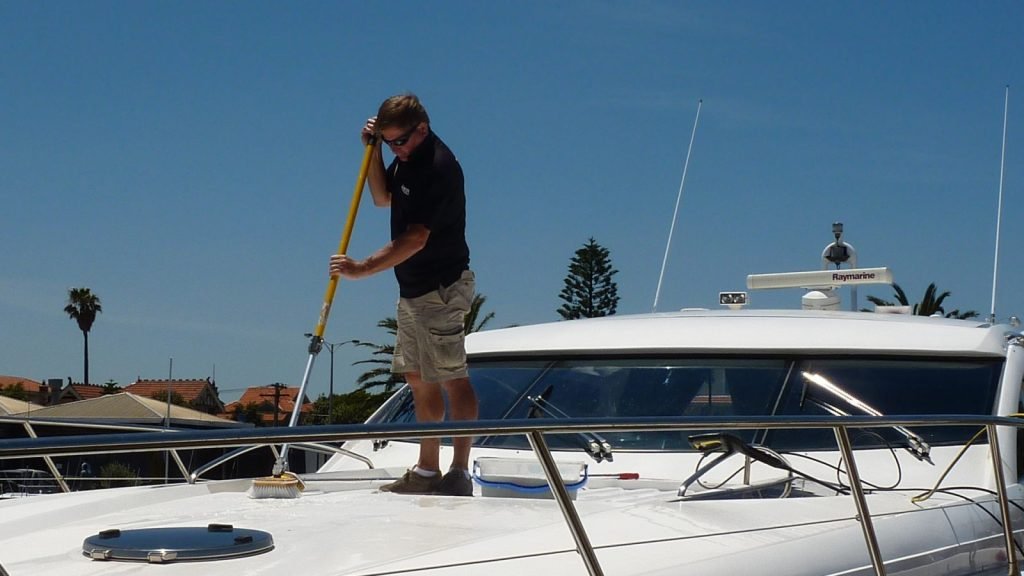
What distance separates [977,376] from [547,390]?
156cm

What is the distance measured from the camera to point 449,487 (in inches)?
148

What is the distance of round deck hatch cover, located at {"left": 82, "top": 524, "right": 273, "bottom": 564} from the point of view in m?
2.47

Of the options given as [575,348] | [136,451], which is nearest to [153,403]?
[575,348]

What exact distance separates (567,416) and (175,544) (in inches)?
85.3

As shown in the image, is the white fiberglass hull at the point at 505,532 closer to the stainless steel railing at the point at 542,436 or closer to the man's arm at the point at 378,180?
the stainless steel railing at the point at 542,436

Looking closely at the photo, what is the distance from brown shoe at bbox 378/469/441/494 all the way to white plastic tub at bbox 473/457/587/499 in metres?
0.14

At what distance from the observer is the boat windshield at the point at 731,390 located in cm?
436

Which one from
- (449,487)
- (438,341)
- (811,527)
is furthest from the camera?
(438,341)

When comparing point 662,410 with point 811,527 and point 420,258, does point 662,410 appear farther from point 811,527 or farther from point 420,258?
point 811,527

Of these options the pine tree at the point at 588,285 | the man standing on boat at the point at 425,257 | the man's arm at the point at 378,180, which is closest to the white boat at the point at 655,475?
the man standing on boat at the point at 425,257

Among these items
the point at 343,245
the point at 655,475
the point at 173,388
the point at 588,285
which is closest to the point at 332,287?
A: the point at 343,245

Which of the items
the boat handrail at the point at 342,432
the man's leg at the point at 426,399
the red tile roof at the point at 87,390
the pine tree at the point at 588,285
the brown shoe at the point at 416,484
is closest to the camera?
the boat handrail at the point at 342,432

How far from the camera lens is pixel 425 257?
418 cm

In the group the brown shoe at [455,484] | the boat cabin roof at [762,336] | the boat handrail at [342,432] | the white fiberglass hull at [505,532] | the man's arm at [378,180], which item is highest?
the man's arm at [378,180]
